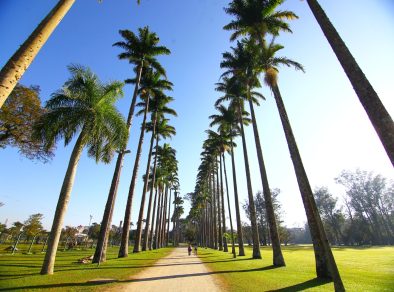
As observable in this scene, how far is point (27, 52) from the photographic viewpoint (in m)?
4.98

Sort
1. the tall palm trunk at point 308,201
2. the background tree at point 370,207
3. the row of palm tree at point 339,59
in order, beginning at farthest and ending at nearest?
1. the background tree at point 370,207
2. the tall palm trunk at point 308,201
3. the row of palm tree at point 339,59

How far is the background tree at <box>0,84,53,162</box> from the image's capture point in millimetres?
16438

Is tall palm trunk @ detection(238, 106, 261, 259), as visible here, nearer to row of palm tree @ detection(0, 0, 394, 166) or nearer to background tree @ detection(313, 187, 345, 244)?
row of palm tree @ detection(0, 0, 394, 166)

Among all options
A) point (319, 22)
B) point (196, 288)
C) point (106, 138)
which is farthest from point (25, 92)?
point (319, 22)

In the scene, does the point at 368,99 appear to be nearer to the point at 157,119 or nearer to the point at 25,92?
the point at 25,92

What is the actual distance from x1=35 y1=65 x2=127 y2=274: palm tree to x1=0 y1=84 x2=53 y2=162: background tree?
4349 mm

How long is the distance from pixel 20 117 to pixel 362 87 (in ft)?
70.5

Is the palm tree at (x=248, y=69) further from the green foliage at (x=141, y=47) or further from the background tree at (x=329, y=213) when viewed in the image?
the background tree at (x=329, y=213)

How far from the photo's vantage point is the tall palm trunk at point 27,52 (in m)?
4.44

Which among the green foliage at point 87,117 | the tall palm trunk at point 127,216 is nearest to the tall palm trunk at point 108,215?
the green foliage at point 87,117

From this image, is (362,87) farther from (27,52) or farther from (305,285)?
(27,52)

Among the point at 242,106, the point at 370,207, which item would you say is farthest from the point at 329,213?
the point at 242,106

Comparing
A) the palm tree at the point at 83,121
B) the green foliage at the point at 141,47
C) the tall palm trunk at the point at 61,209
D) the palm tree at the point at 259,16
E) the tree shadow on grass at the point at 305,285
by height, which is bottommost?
the tree shadow on grass at the point at 305,285

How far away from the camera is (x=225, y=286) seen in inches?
368
